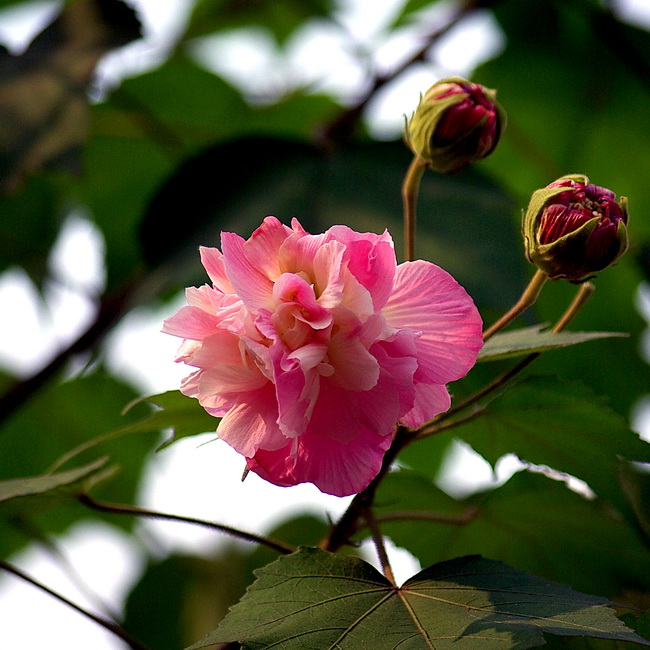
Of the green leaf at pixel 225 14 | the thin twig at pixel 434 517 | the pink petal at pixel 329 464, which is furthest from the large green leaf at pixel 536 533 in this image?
the green leaf at pixel 225 14

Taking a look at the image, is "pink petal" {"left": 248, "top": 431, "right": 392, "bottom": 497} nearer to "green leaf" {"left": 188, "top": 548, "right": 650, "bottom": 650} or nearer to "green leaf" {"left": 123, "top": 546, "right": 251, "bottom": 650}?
"green leaf" {"left": 188, "top": 548, "right": 650, "bottom": 650}

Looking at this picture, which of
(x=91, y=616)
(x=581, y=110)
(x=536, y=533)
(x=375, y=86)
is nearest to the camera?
(x=91, y=616)

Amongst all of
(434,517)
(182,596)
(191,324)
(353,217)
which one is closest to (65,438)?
(182,596)

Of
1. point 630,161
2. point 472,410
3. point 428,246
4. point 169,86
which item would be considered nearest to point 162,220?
point 428,246

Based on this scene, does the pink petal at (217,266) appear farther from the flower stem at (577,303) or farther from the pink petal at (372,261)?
the flower stem at (577,303)

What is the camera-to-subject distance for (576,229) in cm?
44

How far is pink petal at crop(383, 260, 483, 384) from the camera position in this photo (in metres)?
0.41

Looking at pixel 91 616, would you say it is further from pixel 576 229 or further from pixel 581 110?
pixel 581 110

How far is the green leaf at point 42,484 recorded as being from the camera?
0.47 metres

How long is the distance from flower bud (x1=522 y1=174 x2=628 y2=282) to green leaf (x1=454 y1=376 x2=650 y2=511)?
74 millimetres

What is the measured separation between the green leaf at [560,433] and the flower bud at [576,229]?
7cm

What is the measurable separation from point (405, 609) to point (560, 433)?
0.54 ft

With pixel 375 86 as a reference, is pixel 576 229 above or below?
above

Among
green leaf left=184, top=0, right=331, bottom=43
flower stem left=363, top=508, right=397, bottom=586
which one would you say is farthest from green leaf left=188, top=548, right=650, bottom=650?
green leaf left=184, top=0, right=331, bottom=43
